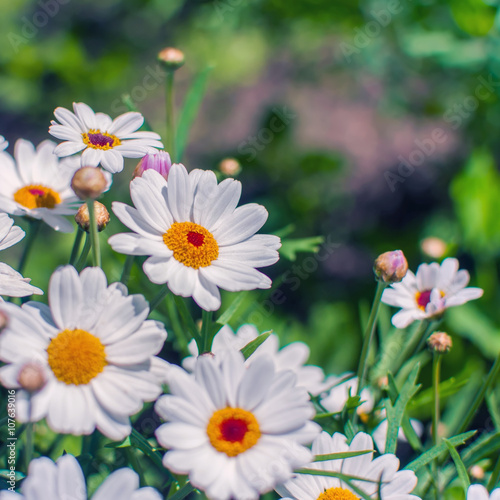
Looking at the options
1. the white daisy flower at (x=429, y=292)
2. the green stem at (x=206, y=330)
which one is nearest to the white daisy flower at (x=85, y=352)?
the green stem at (x=206, y=330)

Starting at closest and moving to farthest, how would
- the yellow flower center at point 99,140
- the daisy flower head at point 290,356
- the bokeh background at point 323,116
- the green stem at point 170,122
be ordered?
1. the yellow flower center at point 99,140
2. the daisy flower head at point 290,356
3. the green stem at point 170,122
4. the bokeh background at point 323,116

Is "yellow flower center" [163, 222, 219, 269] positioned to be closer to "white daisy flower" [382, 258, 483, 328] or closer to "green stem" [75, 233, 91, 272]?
"green stem" [75, 233, 91, 272]

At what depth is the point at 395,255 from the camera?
670 millimetres

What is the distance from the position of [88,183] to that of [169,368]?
19 centimetres

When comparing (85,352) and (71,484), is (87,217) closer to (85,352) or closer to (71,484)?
(85,352)

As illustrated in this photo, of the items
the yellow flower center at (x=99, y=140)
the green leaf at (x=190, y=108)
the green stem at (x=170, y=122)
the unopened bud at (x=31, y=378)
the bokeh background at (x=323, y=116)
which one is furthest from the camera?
the bokeh background at (x=323, y=116)

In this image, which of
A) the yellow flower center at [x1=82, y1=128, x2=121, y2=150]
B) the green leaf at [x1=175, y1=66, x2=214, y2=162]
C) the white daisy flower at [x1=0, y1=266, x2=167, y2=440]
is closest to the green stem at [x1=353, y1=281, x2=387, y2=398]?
the white daisy flower at [x1=0, y1=266, x2=167, y2=440]

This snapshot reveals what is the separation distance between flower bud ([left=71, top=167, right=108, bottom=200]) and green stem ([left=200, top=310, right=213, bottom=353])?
188 millimetres

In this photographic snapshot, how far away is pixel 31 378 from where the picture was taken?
477 millimetres

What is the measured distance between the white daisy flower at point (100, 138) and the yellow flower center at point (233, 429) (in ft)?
0.94

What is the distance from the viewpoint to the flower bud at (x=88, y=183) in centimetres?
55

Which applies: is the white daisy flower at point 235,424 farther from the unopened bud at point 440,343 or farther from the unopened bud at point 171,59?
the unopened bud at point 171,59

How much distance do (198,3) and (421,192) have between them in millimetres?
1344

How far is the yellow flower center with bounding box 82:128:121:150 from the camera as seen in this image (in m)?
0.70
